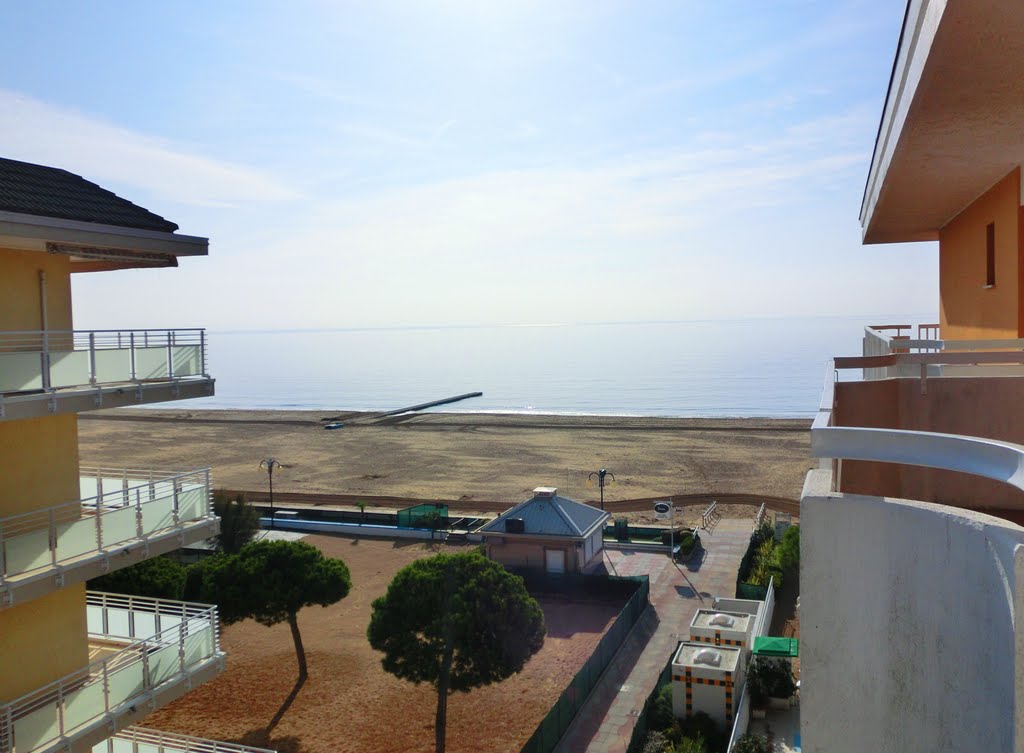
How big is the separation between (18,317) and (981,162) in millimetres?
10064

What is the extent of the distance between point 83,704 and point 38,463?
2.81 metres

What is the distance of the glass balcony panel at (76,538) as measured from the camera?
9000mm

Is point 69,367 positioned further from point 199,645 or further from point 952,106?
point 952,106

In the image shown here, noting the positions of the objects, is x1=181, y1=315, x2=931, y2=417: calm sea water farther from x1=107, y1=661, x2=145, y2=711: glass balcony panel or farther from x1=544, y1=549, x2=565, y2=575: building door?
x1=107, y1=661, x2=145, y2=711: glass balcony panel

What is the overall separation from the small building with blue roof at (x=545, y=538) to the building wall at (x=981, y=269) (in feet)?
59.8

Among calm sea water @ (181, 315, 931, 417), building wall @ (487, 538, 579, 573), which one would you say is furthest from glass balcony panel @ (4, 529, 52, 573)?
calm sea water @ (181, 315, 931, 417)

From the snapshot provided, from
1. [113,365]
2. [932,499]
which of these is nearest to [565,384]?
[113,365]

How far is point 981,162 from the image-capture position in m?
7.63

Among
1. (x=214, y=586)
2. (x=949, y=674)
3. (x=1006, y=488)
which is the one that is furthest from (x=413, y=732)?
(x=949, y=674)

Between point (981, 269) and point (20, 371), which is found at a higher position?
point (981, 269)

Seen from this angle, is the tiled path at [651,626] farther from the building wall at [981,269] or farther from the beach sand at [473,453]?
the building wall at [981,269]

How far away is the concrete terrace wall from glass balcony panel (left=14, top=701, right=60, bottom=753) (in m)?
8.41

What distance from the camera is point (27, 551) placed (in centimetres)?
877

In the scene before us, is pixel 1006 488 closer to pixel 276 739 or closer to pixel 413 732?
pixel 413 732
